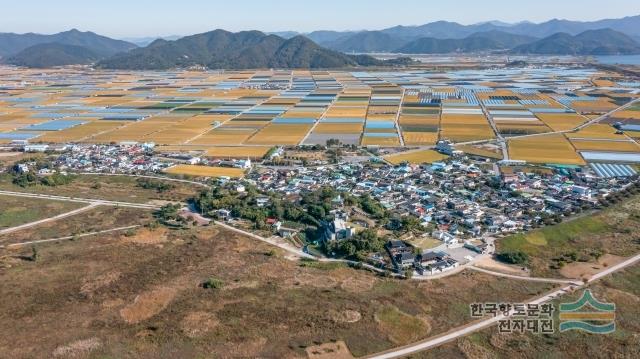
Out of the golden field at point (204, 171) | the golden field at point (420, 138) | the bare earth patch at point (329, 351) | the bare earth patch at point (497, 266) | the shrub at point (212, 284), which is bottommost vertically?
the bare earth patch at point (329, 351)

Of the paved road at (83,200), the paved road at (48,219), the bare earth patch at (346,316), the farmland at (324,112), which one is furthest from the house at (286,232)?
the farmland at (324,112)

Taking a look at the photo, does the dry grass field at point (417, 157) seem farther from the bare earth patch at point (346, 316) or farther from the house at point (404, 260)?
the bare earth patch at point (346, 316)

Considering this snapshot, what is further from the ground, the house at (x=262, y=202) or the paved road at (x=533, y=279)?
the house at (x=262, y=202)

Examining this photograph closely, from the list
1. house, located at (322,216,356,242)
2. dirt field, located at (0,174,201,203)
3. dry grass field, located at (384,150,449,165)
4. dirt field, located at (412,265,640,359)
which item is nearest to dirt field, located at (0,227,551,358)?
dirt field, located at (412,265,640,359)

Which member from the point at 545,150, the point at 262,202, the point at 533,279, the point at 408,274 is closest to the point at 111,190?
the point at 262,202

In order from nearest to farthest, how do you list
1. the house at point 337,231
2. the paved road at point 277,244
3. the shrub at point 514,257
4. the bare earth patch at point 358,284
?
1. the bare earth patch at point 358,284
2. the shrub at point 514,257
3. the paved road at point 277,244
4. the house at point 337,231

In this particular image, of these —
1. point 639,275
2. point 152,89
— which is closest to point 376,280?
point 639,275

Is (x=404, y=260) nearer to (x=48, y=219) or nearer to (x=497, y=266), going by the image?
(x=497, y=266)
